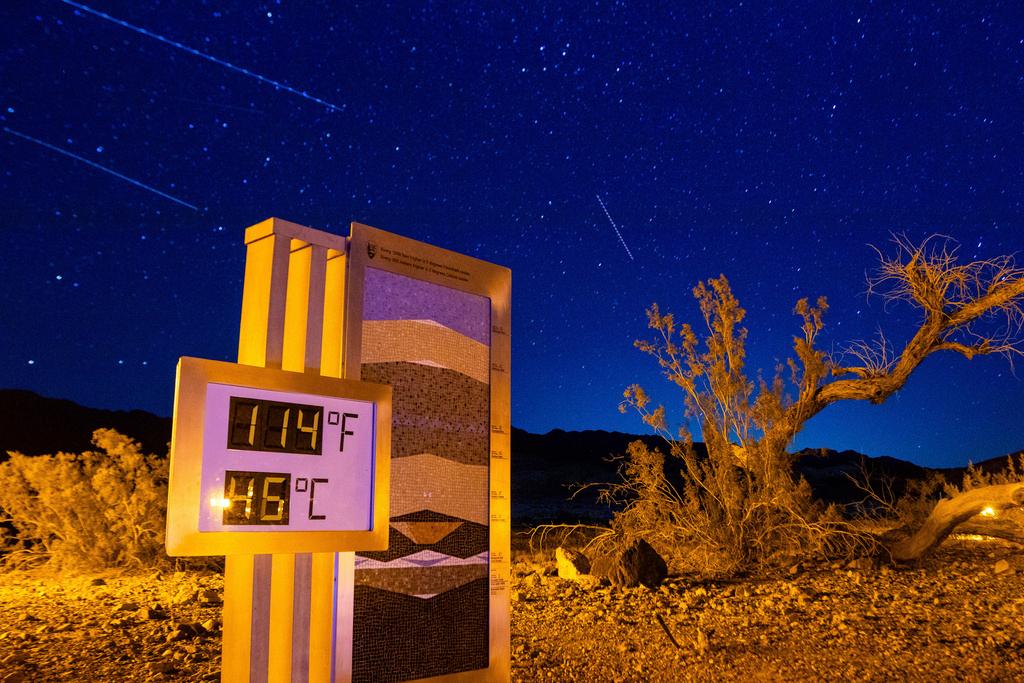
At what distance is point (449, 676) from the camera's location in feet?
15.0

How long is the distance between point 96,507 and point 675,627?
718cm

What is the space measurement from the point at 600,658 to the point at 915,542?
5.38 m

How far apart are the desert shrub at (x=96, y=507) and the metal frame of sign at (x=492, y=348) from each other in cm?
653

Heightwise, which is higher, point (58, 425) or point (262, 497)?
point (58, 425)

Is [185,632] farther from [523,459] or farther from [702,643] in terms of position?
[523,459]

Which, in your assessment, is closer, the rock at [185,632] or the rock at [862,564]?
the rock at [185,632]

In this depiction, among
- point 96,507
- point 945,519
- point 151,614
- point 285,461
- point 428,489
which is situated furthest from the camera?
point 96,507

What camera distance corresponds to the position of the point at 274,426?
3.62 meters

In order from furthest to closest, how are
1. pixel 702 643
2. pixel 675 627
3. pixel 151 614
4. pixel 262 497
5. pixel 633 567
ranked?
pixel 633 567 < pixel 151 614 < pixel 675 627 < pixel 702 643 < pixel 262 497

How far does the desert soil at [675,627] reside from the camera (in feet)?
18.9

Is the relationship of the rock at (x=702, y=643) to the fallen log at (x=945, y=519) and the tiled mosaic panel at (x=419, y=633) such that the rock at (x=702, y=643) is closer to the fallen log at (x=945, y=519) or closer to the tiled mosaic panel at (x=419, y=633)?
the tiled mosaic panel at (x=419, y=633)

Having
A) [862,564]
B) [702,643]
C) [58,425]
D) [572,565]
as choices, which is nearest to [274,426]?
[702,643]

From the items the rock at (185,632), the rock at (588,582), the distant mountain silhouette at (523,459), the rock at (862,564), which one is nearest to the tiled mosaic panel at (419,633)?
the rock at (185,632)

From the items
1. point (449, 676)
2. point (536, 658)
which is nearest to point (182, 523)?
point (449, 676)
